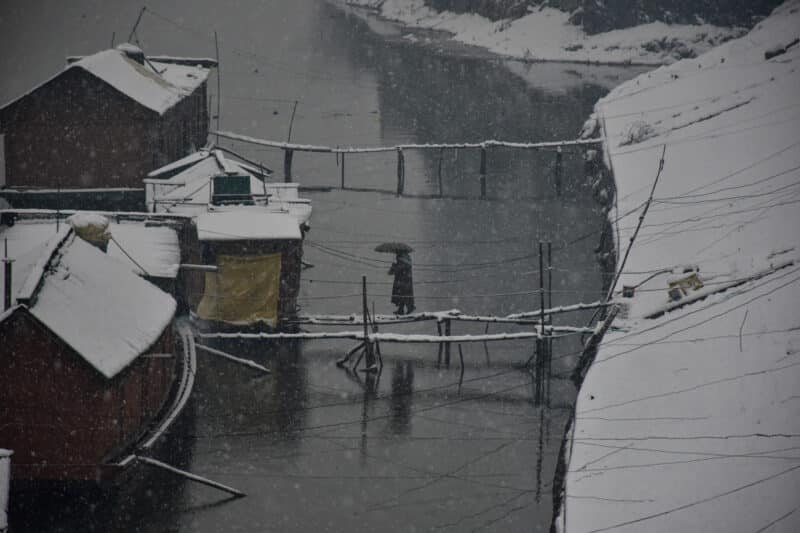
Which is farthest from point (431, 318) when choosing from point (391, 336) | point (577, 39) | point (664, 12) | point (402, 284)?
point (664, 12)

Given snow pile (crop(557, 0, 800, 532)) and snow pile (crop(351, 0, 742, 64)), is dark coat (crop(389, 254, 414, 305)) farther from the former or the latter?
snow pile (crop(351, 0, 742, 64))

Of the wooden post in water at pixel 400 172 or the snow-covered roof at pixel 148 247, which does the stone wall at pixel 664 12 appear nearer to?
the wooden post in water at pixel 400 172

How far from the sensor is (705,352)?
1686 centimetres

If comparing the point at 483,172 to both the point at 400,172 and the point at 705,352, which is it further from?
the point at 705,352

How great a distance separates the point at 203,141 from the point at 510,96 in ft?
69.8

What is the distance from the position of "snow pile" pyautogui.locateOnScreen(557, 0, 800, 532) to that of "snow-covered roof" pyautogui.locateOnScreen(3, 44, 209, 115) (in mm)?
12904

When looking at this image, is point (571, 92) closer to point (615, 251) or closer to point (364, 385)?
point (615, 251)

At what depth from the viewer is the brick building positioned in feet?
92.0

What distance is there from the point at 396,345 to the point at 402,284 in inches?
63.1

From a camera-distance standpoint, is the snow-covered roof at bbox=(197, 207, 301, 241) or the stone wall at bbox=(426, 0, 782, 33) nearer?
the snow-covered roof at bbox=(197, 207, 301, 241)

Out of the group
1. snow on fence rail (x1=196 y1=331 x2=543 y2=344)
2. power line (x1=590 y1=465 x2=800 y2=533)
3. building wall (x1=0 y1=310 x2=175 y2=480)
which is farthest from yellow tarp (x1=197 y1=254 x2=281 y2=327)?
power line (x1=590 y1=465 x2=800 y2=533)

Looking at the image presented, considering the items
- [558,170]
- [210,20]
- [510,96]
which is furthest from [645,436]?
[210,20]

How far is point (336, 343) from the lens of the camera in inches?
915

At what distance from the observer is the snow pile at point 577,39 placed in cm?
6012
